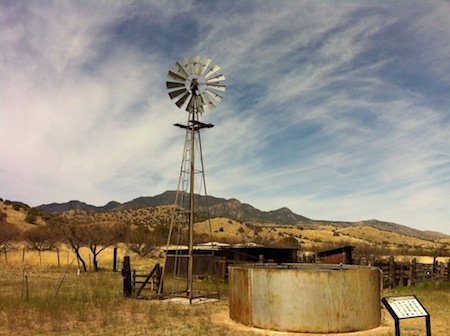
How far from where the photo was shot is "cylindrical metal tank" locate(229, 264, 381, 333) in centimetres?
1310

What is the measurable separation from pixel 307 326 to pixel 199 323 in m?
3.80

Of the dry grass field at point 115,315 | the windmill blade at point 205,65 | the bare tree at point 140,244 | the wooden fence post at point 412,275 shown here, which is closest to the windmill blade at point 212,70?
the windmill blade at point 205,65

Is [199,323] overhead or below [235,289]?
below

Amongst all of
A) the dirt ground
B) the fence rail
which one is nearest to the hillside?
the fence rail

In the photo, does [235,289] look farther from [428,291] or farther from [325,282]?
[428,291]

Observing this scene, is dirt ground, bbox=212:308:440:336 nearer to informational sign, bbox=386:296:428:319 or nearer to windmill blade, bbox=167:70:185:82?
informational sign, bbox=386:296:428:319

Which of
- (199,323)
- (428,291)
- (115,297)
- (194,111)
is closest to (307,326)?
(199,323)

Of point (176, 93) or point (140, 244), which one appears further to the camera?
point (140, 244)

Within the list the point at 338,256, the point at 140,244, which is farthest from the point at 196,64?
the point at 140,244

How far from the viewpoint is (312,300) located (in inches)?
517

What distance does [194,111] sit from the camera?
71.8 ft

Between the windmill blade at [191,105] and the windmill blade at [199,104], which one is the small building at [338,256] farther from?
the windmill blade at [191,105]

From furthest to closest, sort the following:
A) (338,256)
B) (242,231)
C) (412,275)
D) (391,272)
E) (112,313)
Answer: (242,231) → (338,256) → (391,272) → (412,275) → (112,313)

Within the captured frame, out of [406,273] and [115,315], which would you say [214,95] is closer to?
[115,315]
